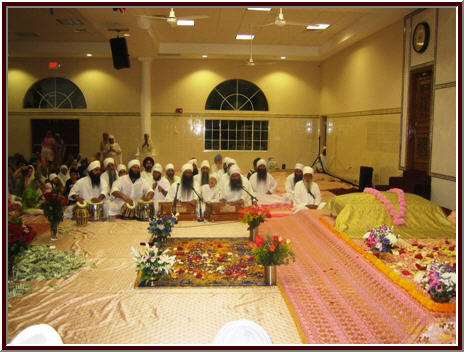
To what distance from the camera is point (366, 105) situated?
12.1 metres

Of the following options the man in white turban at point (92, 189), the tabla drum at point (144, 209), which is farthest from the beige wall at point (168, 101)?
the tabla drum at point (144, 209)

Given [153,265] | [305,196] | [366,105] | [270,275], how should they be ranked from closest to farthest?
[153,265] < [270,275] < [305,196] < [366,105]

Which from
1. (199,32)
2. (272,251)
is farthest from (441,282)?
(199,32)

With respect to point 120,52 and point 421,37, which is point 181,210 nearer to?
point 120,52

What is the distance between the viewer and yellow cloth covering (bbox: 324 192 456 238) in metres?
5.97

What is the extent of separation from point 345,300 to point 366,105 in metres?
8.89

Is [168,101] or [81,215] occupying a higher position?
[168,101]

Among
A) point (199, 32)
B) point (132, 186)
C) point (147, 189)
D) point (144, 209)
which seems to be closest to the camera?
point (144, 209)

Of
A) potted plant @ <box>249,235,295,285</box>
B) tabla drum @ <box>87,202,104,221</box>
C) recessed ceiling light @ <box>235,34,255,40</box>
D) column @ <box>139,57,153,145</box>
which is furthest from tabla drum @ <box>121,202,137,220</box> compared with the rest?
column @ <box>139,57,153,145</box>

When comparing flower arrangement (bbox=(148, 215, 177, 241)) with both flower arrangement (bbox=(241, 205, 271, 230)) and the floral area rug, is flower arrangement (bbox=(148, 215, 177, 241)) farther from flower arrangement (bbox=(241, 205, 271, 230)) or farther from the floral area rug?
flower arrangement (bbox=(241, 205, 271, 230))

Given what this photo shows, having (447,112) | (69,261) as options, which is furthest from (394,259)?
(447,112)

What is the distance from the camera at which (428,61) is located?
28.5 feet

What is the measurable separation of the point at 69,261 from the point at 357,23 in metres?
9.73

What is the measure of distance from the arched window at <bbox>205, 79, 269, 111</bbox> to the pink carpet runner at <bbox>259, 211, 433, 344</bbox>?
Result: 456 inches
